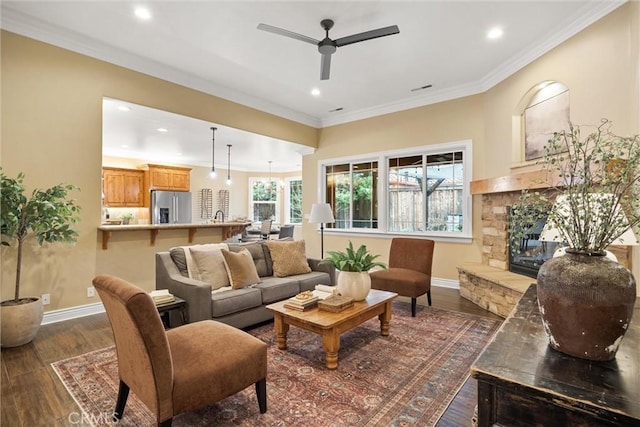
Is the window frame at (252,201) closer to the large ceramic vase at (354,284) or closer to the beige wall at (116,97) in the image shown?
the beige wall at (116,97)

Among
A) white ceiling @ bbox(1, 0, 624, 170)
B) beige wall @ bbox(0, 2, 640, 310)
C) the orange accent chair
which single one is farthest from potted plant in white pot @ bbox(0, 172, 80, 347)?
the orange accent chair

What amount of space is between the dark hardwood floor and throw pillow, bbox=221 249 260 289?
1246 mm

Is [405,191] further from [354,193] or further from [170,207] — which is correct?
[170,207]

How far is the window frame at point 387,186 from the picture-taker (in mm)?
4906

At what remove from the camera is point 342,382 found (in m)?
2.29

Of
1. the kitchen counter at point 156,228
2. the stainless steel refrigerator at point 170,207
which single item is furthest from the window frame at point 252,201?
the kitchen counter at point 156,228

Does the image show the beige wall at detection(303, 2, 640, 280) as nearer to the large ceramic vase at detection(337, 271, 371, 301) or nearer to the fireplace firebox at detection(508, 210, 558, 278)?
the fireplace firebox at detection(508, 210, 558, 278)

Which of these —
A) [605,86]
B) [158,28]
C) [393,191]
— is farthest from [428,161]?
[158,28]

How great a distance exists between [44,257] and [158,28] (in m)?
2.74

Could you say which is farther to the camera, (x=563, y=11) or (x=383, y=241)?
(x=383, y=241)

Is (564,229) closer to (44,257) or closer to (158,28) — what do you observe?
(158,28)

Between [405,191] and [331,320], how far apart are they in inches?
147

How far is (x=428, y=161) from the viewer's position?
17.8 ft

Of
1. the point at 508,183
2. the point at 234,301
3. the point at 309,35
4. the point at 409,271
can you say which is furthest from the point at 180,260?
the point at 508,183
